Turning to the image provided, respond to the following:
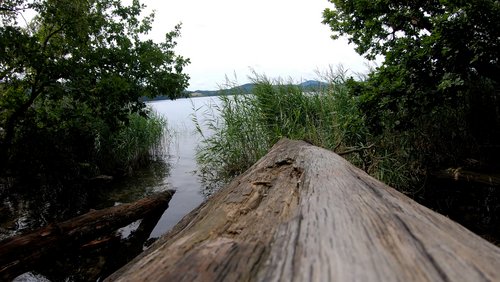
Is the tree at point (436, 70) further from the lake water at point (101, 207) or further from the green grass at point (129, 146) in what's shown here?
the green grass at point (129, 146)

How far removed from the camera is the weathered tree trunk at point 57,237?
9.27 feet

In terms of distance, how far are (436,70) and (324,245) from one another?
12.9ft

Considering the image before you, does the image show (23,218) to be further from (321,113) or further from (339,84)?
(339,84)

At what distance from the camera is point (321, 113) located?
21.7 ft

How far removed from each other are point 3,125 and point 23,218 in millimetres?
1823

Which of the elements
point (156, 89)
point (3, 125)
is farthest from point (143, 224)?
point (3, 125)

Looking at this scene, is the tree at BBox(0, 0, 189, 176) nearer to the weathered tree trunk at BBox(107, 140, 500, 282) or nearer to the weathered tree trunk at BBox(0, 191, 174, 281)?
the weathered tree trunk at BBox(0, 191, 174, 281)

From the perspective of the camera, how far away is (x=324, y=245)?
87cm

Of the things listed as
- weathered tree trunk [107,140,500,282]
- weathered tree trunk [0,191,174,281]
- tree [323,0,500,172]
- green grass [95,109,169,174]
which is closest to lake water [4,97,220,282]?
weathered tree trunk [0,191,174,281]

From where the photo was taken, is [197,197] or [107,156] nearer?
[197,197]

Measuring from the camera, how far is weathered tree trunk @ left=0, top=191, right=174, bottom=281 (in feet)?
9.27

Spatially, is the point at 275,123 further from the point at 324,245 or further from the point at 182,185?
the point at 324,245

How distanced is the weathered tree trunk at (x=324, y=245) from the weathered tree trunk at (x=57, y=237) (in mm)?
2588

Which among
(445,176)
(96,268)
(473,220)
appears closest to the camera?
(96,268)
